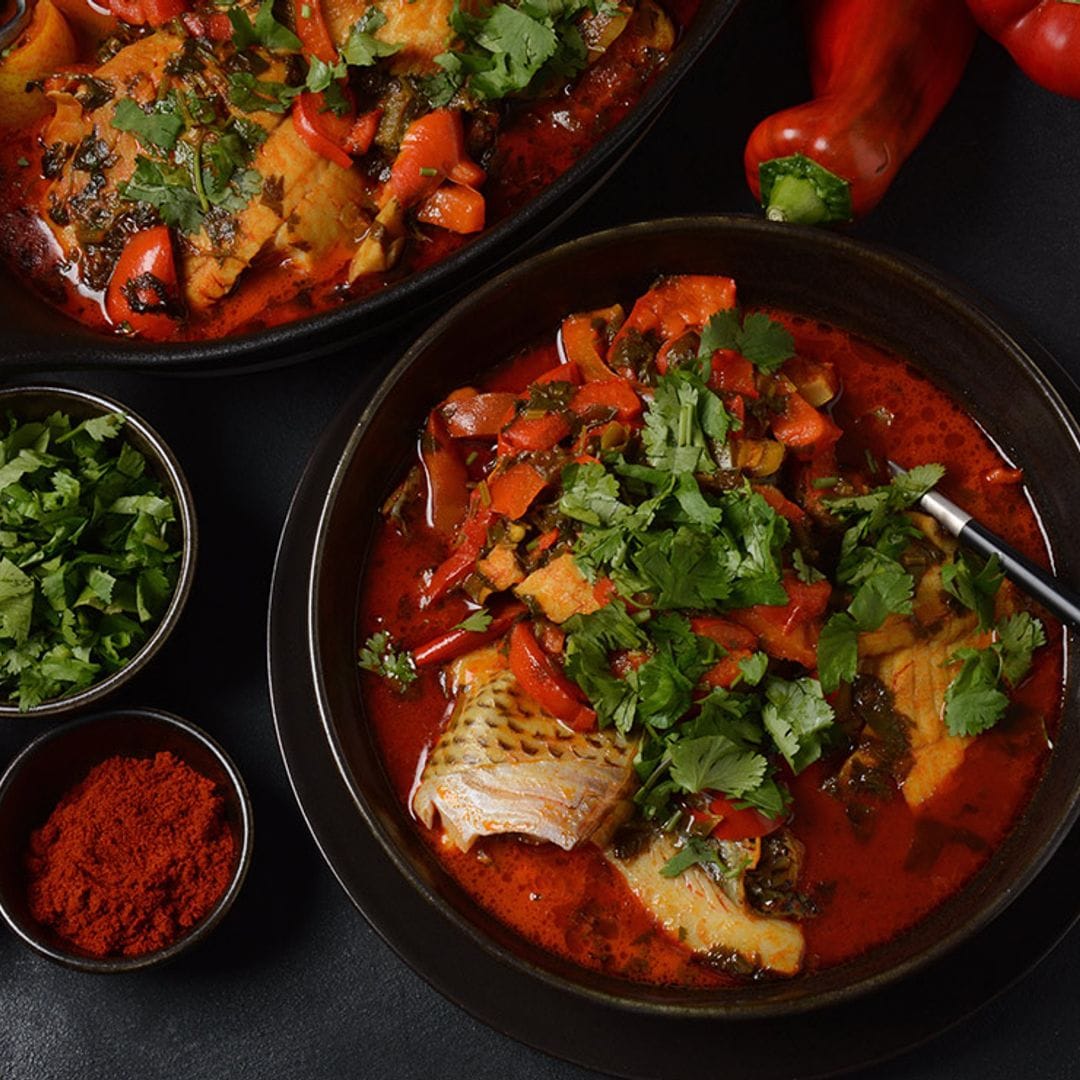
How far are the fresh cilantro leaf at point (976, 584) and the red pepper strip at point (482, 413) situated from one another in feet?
3.85

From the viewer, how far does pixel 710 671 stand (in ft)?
12.2

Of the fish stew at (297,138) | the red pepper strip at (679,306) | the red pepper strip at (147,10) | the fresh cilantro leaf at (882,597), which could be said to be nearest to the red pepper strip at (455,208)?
the fish stew at (297,138)

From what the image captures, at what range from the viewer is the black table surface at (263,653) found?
441 centimetres

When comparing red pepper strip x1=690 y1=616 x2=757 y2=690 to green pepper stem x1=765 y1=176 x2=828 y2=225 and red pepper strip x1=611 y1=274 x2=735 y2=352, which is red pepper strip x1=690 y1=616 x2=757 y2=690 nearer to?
red pepper strip x1=611 y1=274 x2=735 y2=352

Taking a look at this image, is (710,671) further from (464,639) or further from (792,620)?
(464,639)

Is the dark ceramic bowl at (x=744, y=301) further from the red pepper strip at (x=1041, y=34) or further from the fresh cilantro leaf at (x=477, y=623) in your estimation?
the red pepper strip at (x=1041, y=34)

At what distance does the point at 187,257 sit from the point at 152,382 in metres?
0.46

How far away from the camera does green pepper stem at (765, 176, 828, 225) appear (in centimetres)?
424

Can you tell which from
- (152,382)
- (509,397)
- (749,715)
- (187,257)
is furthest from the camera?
(152,382)

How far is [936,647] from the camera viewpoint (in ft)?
12.8

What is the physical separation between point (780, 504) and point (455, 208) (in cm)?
127

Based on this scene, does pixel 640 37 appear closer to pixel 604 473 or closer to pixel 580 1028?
pixel 604 473

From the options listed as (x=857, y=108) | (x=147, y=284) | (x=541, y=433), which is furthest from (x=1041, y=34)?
(x=147, y=284)

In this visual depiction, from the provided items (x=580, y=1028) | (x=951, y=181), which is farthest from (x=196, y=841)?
(x=951, y=181)
